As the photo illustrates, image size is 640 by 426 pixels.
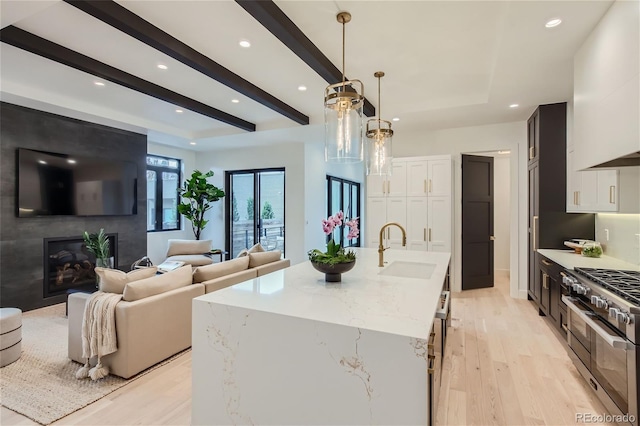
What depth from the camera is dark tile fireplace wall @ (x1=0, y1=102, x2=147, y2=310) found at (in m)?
4.11

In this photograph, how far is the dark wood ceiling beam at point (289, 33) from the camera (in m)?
2.19

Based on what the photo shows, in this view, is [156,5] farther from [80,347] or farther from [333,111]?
[80,347]

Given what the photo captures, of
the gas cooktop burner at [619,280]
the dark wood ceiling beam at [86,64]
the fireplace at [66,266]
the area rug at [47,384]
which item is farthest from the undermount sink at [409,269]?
the fireplace at [66,266]

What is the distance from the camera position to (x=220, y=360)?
1649 millimetres

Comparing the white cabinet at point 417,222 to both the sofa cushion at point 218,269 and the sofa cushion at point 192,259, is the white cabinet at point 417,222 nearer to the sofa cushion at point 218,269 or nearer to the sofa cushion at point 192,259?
the sofa cushion at point 218,269

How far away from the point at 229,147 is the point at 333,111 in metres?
5.19

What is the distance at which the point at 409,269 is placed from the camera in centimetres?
287

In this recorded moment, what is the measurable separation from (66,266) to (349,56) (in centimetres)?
509

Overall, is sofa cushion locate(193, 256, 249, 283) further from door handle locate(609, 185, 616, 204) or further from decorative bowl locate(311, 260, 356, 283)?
door handle locate(609, 185, 616, 204)

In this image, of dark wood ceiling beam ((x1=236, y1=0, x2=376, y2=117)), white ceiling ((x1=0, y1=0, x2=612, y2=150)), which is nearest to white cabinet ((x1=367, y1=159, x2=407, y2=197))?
white ceiling ((x1=0, y1=0, x2=612, y2=150))

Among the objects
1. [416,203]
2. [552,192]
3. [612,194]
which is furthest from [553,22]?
[416,203]

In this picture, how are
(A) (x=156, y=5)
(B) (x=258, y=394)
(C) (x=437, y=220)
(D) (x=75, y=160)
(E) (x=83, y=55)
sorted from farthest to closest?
(C) (x=437, y=220), (D) (x=75, y=160), (E) (x=83, y=55), (A) (x=156, y=5), (B) (x=258, y=394)

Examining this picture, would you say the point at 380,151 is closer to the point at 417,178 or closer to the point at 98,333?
the point at 417,178

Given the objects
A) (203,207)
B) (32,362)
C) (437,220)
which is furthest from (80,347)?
(437,220)
